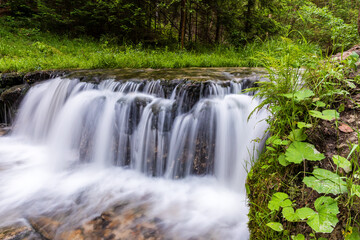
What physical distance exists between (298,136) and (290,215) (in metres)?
0.59

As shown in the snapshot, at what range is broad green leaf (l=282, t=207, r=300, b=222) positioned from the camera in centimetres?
129

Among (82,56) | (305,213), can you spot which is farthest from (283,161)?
(82,56)

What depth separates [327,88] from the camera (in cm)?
173

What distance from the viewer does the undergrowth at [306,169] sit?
1.23 meters

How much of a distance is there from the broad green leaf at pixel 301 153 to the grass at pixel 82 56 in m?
3.35

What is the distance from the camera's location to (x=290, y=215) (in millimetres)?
1319

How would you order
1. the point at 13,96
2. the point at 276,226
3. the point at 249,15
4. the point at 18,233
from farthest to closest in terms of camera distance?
1. the point at 249,15
2. the point at 13,96
3. the point at 18,233
4. the point at 276,226

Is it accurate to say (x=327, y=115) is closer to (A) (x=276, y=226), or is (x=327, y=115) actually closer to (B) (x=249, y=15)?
(A) (x=276, y=226)

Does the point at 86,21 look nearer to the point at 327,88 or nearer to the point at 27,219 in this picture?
the point at 27,219

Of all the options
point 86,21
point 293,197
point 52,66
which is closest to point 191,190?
point 293,197

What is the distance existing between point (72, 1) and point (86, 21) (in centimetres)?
118

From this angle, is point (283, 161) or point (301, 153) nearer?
point (301, 153)

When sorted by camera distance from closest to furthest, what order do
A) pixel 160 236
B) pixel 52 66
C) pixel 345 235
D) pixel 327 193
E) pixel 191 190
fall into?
1. pixel 345 235
2. pixel 327 193
3. pixel 160 236
4. pixel 191 190
5. pixel 52 66

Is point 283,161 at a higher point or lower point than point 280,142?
lower
